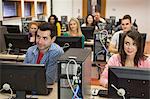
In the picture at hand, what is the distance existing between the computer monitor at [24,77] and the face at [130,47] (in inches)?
33.4

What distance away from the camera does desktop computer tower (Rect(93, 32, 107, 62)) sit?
339cm

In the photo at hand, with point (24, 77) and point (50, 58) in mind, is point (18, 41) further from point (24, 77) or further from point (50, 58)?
point (24, 77)

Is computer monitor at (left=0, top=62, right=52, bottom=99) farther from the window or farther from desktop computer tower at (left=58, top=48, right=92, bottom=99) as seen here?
the window

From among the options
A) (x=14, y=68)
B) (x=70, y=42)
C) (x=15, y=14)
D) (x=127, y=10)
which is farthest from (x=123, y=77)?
(x=127, y=10)

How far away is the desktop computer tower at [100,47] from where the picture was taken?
339cm

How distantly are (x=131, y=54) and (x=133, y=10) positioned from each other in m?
7.90

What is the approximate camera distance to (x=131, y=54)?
2.33 metres

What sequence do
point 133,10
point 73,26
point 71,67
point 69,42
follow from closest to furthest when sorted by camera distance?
point 71,67 < point 69,42 < point 73,26 < point 133,10

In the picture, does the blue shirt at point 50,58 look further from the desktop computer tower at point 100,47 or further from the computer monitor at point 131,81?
the desktop computer tower at point 100,47

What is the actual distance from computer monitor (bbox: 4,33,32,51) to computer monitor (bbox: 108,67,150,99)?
2.27 meters

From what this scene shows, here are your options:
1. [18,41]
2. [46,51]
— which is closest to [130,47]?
[46,51]

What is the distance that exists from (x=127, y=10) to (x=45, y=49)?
25.7 ft

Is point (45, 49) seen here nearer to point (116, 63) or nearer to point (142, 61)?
point (116, 63)

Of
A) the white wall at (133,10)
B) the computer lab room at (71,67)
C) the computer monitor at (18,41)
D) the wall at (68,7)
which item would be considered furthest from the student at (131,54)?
the wall at (68,7)
